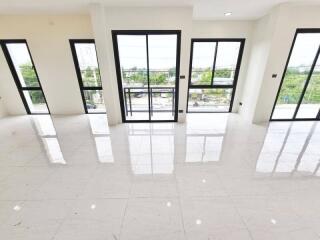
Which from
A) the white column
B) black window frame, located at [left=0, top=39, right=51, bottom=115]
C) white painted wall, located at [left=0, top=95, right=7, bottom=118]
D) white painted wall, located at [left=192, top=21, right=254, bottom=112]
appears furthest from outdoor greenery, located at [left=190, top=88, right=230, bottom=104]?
white painted wall, located at [left=0, top=95, right=7, bottom=118]

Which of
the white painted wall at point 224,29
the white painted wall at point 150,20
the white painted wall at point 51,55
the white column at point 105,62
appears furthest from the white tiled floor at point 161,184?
the white painted wall at point 224,29

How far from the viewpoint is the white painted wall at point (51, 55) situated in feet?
14.2

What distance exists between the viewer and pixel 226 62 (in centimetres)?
496

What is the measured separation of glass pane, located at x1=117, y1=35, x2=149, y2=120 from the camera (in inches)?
159

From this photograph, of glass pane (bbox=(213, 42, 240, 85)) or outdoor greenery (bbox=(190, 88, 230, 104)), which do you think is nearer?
glass pane (bbox=(213, 42, 240, 85))

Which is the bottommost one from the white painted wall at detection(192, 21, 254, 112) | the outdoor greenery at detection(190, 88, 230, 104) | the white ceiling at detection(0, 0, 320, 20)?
the outdoor greenery at detection(190, 88, 230, 104)

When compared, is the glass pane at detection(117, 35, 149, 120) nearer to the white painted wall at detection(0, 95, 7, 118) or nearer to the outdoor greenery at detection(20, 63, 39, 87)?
the outdoor greenery at detection(20, 63, 39, 87)

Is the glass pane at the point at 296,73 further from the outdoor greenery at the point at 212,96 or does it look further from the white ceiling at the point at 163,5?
the outdoor greenery at the point at 212,96

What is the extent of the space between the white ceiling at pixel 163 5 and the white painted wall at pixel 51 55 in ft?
1.25

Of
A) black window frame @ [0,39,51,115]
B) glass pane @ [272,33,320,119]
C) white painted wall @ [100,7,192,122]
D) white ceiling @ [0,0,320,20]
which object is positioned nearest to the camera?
white ceiling @ [0,0,320,20]

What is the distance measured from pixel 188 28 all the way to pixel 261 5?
163cm

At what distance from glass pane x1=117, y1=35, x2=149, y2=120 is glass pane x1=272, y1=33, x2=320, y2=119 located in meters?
3.75

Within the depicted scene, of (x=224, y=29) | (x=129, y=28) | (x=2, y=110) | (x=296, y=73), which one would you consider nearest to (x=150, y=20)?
(x=129, y=28)

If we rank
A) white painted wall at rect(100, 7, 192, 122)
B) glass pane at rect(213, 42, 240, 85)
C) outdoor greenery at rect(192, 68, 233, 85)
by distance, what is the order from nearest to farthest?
white painted wall at rect(100, 7, 192, 122)
glass pane at rect(213, 42, 240, 85)
outdoor greenery at rect(192, 68, 233, 85)
